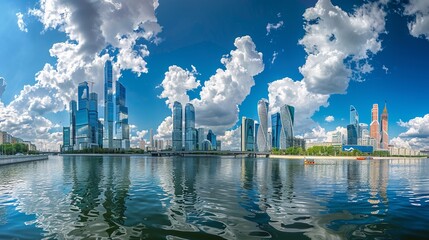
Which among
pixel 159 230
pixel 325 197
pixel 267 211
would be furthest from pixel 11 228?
pixel 325 197

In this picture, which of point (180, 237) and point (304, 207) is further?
point (304, 207)

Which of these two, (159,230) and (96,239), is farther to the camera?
(159,230)

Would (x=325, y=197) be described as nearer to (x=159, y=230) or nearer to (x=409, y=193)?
(x=409, y=193)

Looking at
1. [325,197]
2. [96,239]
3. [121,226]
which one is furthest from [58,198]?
[325,197]

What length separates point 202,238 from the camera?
20906 millimetres

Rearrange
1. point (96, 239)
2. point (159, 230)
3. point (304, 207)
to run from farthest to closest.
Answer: point (304, 207)
point (159, 230)
point (96, 239)

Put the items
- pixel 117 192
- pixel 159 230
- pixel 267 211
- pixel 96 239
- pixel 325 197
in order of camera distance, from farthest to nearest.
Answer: pixel 117 192 < pixel 325 197 < pixel 267 211 < pixel 159 230 < pixel 96 239

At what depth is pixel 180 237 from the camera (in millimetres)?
21188

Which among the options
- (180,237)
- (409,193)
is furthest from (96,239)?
(409,193)

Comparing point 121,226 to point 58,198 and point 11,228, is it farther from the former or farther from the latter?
point 58,198

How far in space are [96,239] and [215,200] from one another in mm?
18128

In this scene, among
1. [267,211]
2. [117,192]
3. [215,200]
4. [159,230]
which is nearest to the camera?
[159,230]

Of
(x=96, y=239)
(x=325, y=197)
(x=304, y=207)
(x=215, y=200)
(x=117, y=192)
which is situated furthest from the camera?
(x=117, y=192)

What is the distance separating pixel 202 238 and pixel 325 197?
25.2 m
